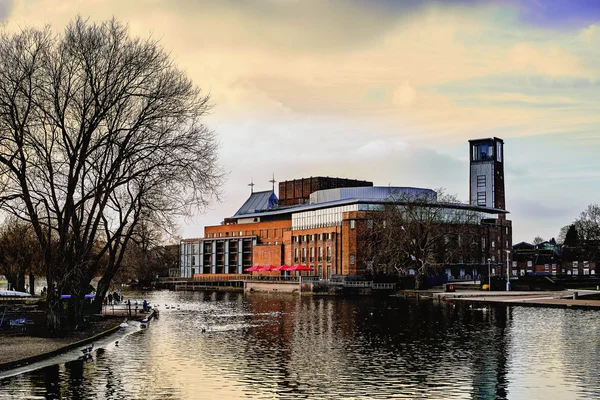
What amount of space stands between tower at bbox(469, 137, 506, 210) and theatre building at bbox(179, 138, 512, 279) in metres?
0.27

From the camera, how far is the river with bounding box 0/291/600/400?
23.4 meters

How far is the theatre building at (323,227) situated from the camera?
415 feet

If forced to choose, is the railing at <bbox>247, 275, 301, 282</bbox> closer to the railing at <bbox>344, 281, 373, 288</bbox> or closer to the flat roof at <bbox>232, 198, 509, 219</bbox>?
the flat roof at <bbox>232, 198, 509, 219</bbox>

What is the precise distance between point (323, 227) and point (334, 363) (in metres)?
104

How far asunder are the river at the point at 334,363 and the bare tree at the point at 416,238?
53.7 metres

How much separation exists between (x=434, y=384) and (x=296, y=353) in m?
10.3

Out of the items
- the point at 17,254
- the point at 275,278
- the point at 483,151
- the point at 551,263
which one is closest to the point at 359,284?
the point at 275,278

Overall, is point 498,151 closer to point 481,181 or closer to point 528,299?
point 481,181

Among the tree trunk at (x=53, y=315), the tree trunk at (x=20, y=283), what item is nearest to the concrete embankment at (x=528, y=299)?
the tree trunk at (x=53, y=315)

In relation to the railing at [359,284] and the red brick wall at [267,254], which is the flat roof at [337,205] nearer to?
the red brick wall at [267,254]

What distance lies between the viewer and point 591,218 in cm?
15325

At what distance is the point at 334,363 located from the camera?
30047 mm

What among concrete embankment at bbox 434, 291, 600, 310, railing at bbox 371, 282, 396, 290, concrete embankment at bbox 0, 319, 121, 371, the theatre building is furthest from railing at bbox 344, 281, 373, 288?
concrete embankment at bbox 0, 319, 121, 371

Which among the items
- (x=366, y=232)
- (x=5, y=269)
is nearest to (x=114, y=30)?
(x=5, y=269)
